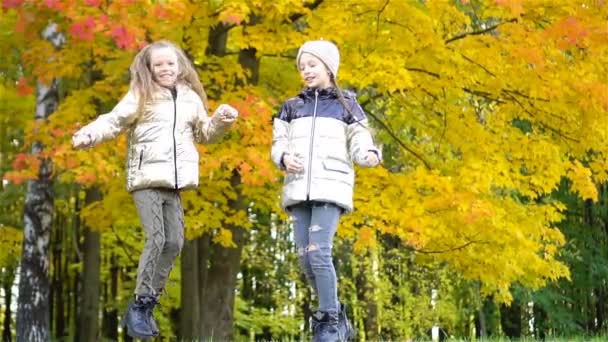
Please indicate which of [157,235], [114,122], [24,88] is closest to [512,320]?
[24,88]

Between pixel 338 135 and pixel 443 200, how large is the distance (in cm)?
522

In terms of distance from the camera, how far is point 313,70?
4.96m

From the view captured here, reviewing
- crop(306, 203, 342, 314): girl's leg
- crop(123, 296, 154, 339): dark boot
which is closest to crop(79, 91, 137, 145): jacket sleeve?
crop(123, 296, 154, 339): dark boot

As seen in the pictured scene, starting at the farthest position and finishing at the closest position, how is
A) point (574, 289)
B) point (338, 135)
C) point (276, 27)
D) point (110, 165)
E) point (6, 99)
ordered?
point (574, 289), point (6, 99), point (276, 27), point (110, 165), point (338, 135)

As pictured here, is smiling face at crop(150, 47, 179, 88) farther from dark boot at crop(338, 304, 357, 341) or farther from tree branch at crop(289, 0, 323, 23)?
tree branch at crop(289, 0, 323, 23)

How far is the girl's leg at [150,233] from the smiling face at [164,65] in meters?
0.70

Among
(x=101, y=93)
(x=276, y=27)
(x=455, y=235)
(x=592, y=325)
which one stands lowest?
(x=592, y=325)

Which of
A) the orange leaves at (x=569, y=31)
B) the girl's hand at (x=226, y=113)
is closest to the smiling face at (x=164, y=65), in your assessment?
the girl's hand at (x=226, y=113)

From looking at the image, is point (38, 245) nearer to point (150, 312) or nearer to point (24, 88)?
point (24, 88)

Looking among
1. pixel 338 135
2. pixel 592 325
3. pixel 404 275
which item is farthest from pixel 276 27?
pixel 592 325

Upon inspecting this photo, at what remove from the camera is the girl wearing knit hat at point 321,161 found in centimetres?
471

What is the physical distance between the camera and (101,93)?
32.6 feet

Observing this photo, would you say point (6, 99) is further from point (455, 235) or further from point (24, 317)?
point (455, 235)

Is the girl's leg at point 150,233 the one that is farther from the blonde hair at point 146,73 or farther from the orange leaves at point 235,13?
the orange leaves at point 235,13
